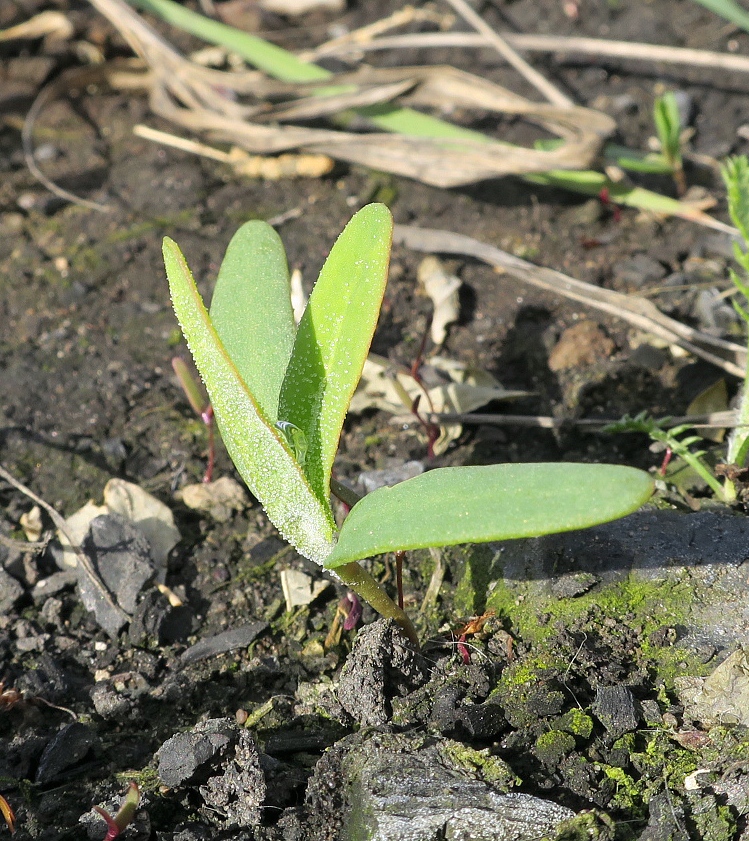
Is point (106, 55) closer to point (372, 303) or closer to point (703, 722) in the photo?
point (372, 303)

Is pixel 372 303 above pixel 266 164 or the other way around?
above

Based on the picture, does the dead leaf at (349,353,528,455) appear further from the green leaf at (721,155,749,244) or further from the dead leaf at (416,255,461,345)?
the green leaf at (721,155,749,244)

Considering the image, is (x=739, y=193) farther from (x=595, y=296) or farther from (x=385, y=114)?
(x=385, y=114)

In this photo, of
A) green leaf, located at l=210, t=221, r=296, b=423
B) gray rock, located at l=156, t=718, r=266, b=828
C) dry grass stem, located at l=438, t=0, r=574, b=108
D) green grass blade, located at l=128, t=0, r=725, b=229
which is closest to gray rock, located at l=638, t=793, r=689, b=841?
Answer: gray rock, located at l=156, t=718, r=266, b=828

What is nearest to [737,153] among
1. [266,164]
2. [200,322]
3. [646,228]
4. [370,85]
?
[646,228]

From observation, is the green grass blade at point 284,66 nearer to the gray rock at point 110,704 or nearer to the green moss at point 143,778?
the gray rock at point 110,704
